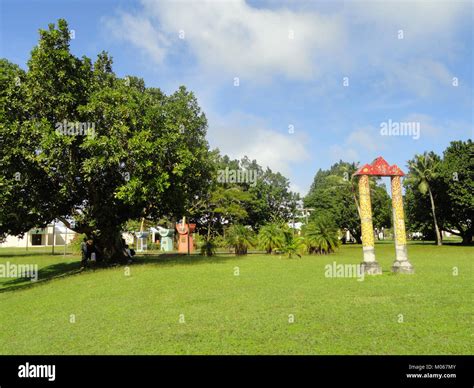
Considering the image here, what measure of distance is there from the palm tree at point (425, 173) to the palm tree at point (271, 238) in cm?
2750

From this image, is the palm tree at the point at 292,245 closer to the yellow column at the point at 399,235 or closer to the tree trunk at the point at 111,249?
the tree trunk at the point at 111,249

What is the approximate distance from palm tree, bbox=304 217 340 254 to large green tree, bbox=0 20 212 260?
1472cm

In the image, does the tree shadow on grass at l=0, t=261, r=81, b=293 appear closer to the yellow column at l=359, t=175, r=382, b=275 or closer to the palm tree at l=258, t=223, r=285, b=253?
the yellow column at l=359, t=175, r=382, b=275

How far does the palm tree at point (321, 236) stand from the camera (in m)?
32.9

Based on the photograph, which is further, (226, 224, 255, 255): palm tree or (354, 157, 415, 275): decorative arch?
(226, 224, 255, 255): palm tree

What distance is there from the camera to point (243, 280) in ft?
51.0

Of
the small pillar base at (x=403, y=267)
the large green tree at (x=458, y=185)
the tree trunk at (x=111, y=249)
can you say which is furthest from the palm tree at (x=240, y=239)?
the large green tree at (x=458, y=185)

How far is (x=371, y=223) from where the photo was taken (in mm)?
17375

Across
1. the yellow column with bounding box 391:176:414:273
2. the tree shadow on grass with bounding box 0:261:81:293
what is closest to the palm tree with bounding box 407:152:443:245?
the yellow column with bounding box 391:176:414:273

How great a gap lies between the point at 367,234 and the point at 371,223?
70cm

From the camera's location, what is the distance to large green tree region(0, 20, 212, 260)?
1758 cm
